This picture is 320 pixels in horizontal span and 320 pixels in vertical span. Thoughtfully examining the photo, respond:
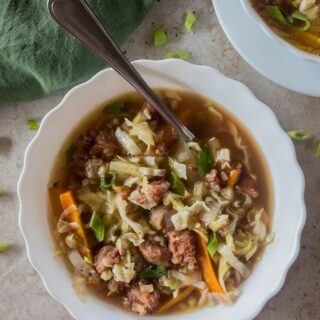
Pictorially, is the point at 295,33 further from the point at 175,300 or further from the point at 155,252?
the point at 175,300

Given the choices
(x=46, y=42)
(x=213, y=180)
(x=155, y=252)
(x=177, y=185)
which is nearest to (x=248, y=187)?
(x=213, y=180)

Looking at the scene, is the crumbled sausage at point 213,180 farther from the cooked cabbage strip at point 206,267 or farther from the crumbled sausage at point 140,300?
the crumbled sausage at point 140,300

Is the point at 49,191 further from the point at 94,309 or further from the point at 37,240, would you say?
the point at 94,309

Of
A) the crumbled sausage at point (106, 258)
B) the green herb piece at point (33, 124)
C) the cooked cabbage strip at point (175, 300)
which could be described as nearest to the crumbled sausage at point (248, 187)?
the cooked cabbage strip at point (175, 300)

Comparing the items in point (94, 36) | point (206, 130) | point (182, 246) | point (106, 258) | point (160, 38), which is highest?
point (94, 36)

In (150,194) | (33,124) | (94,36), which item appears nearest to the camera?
(94,36)

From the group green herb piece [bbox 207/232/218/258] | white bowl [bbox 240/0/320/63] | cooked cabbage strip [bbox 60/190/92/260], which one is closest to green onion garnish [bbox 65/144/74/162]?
cooked cabbage strip [bbox 60/190/92/260]

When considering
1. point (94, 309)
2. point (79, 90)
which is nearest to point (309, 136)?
point (79, 90)
